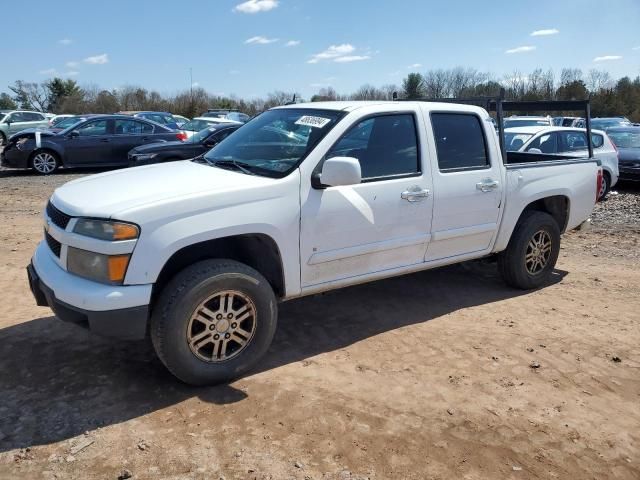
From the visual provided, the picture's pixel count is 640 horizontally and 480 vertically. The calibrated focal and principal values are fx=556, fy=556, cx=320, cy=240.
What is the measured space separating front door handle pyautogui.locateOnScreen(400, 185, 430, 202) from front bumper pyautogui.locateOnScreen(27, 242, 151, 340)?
2.06 meters

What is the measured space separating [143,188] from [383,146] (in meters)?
1.86

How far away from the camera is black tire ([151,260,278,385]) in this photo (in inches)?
134

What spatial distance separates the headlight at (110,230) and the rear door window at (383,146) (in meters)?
1.50

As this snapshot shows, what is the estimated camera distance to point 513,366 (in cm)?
407

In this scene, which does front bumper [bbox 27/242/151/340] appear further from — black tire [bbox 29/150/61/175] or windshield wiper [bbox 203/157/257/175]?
black tire [bbox 29/150/61/175]

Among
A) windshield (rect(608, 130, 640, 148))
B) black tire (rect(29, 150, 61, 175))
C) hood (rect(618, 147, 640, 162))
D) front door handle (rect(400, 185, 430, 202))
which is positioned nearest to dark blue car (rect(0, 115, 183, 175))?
black tire (rect(29, 150, 61, 175))

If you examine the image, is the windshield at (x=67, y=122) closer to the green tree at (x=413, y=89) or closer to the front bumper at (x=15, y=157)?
the front bumper at (x=15, y=157)

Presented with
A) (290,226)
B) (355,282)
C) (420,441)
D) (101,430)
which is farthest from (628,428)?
(101,430)

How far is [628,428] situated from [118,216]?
3273 millimetres

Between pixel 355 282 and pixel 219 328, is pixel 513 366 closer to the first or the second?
pixel 355 282

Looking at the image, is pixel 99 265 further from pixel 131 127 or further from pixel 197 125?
pixel 197 125

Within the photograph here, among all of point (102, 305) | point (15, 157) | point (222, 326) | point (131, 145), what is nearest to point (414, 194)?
point (222, 326)

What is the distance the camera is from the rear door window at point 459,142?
4.70 meters

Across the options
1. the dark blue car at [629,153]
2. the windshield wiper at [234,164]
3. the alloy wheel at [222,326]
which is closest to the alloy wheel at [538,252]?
the windshield wiper at [234,164]
